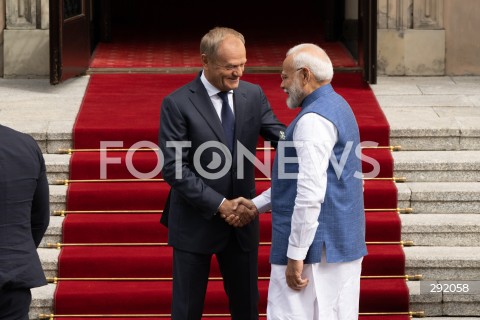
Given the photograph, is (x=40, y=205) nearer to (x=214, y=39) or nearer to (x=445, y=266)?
(x=214, y=39)

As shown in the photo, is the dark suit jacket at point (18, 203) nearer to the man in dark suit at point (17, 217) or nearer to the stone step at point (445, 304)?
the man in dark suit at point (17, 217)

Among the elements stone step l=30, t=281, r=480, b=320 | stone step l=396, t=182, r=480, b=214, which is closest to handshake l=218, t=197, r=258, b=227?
stone step l=30, t=281, r=480, b=320

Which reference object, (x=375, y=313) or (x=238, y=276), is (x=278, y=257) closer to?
(x=238, y=276)

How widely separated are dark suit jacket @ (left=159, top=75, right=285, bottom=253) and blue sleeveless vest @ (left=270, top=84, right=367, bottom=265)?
535mm

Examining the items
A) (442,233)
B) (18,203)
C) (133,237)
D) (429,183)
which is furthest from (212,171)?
(429,183)

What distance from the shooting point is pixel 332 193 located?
5.53 metres

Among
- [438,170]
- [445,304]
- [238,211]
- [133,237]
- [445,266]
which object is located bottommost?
[445,304]

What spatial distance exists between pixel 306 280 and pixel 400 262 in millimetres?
2232

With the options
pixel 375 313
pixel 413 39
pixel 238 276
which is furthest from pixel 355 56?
pixel 238 276

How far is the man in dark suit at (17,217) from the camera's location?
16.6 feet

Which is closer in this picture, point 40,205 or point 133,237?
point 40,205

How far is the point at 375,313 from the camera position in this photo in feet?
24.5

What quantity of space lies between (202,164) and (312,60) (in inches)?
35.8

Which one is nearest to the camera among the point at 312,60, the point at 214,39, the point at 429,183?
the point at 312,60
